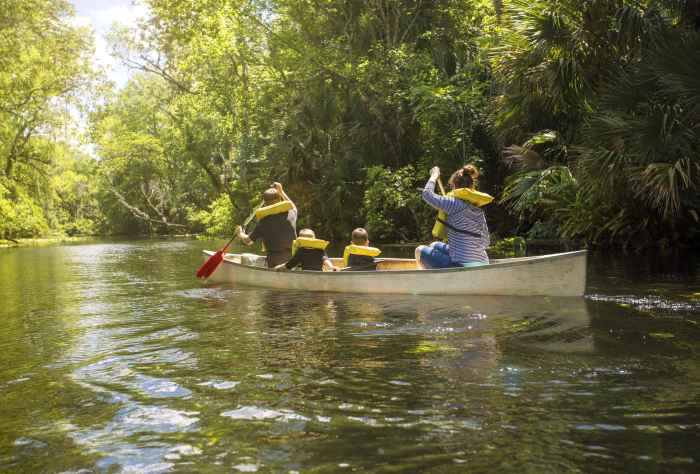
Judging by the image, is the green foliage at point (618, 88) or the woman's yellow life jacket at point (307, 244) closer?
the green foliage at point (618, 88)

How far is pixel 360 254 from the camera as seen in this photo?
11.1 meters

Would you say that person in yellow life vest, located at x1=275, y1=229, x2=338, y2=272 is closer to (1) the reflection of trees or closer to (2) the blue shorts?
(2) the blue shorts

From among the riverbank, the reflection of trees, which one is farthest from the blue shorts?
the riverbank

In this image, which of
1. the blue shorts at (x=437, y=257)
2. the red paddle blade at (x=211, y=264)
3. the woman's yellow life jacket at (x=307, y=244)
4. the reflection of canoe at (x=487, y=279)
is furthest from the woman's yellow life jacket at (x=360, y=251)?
the red paddle blade at (x=211, y=264)

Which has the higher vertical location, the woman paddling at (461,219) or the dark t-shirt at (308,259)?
the woman paddling at (461,219)

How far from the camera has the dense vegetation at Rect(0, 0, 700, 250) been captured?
38.0 feet

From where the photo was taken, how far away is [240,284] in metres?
12.8

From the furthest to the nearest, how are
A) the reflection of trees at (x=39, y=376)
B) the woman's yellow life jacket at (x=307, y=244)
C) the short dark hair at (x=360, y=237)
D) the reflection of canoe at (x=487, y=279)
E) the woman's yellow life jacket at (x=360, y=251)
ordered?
the woman's yellow life jacket at (x=307, y=244) → the woman's yellow life jacket at (x=360, y=251) → the short dark hair at (x=360, y=237) → the reflection of canoe at (x=487, y=279) → the reflection of trees at (x=39, y=376)

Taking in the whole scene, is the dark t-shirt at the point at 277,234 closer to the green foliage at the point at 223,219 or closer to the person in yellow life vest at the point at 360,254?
the person in yellow life vest at the point at 360,254

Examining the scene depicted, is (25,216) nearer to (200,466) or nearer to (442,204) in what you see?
(442,204)

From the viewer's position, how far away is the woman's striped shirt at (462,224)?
9219mm

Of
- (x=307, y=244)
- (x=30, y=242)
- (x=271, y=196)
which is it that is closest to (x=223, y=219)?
(x=30, y=242)

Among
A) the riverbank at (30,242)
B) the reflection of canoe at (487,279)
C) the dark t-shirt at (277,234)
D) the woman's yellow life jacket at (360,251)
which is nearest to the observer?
the reflection of canoe at (487,279)

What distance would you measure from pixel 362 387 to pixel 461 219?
15.8 feet
